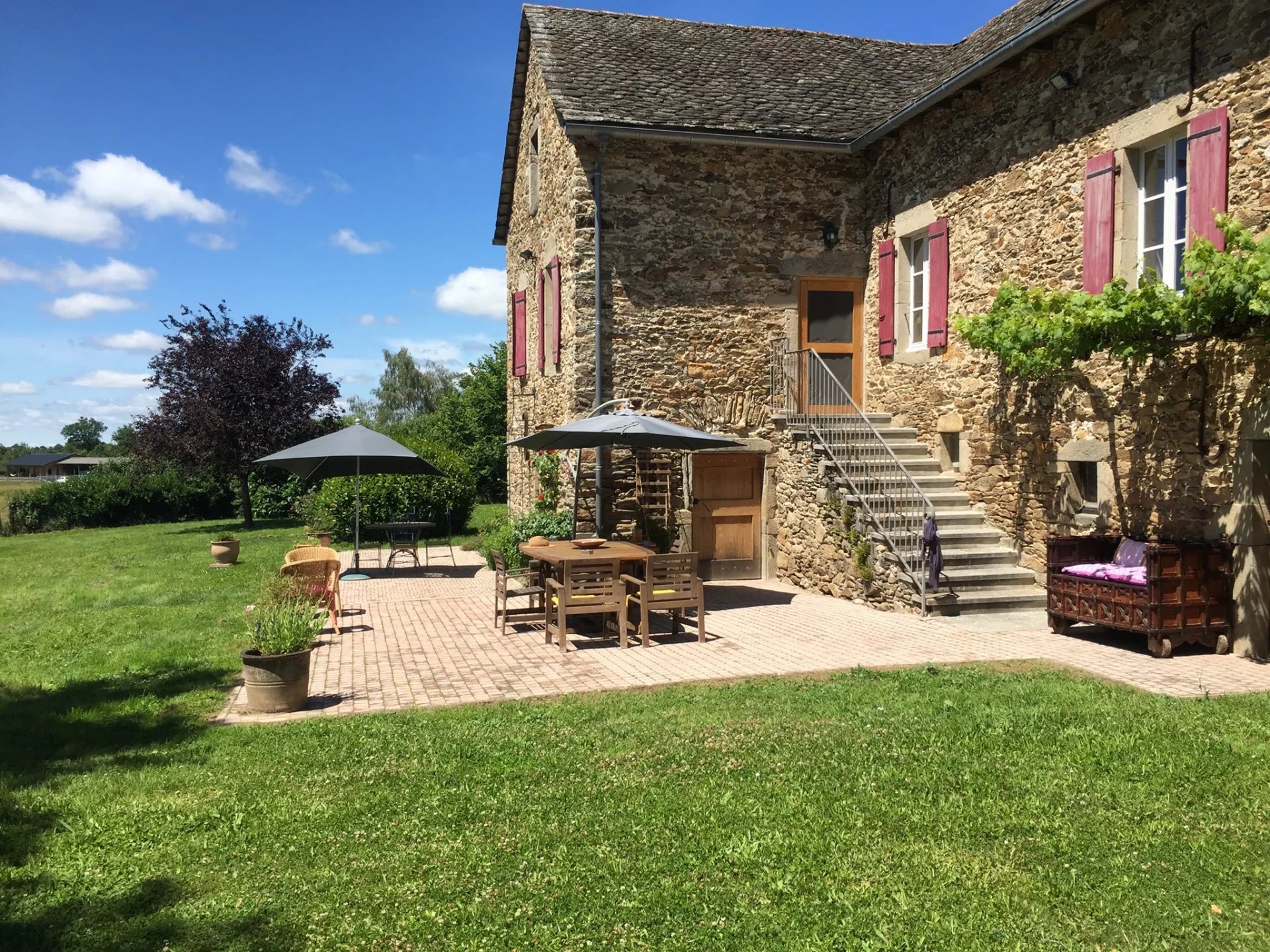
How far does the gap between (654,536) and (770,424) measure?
2.40 m

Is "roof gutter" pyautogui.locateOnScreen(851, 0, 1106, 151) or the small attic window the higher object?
the small attic window

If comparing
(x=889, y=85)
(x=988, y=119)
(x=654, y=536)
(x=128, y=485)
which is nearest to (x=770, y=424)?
(x=654, y=536)

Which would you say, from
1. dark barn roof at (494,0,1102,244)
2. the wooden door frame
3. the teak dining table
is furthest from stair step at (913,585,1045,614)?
dark barn roof at (494,0,1102,244)

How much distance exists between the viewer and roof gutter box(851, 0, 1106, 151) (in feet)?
28.1

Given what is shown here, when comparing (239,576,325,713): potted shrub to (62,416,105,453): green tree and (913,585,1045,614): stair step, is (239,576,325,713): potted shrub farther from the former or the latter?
(62,416,105,453): green tree

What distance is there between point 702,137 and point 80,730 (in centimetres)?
973

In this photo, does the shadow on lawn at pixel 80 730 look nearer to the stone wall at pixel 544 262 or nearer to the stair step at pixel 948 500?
the stone wall at pixel 544 262

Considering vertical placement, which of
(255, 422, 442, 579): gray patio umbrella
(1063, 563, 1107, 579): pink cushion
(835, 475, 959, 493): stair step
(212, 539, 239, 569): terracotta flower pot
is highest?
(255, 422, 442, 579): gray patio umbrella

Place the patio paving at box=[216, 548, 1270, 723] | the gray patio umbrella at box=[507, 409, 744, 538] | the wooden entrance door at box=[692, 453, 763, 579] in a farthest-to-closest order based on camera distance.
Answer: the wooden entrance door at box=[692, 453, 763, 579], the gray patio umbrella at box=[507, 409, 744, 538], the patio paving at box=[216, 548, 1270, 723]

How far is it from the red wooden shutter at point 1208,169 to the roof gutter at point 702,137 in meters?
5.49

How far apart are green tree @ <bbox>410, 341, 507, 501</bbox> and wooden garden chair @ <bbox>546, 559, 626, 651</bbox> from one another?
20694 mm

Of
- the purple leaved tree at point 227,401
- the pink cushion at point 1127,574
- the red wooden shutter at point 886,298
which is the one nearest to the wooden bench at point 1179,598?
the pink cushion at point 1127,574

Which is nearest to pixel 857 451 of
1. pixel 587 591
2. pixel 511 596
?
pixel 587 591

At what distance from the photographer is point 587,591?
853 centimetres
